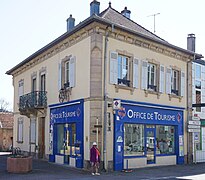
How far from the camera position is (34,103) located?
76.8 ft

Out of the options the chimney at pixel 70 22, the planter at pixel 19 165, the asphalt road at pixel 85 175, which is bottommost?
the asphalt road at pixel 85 175

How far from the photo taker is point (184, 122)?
23.1 meters

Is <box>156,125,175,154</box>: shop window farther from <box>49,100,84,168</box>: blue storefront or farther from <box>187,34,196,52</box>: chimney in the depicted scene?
<box>187,34,196,52</box>: chimney

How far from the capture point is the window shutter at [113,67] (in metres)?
18.1

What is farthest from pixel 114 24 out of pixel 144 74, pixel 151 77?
pixel 151 77

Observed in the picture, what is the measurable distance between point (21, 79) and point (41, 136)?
6157 mm

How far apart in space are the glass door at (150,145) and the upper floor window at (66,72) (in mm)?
5102

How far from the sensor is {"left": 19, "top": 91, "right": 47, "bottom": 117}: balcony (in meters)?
22.8

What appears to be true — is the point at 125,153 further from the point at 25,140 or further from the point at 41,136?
the point at 25,140

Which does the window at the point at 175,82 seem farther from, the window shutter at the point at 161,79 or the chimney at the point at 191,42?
the chimney at the point at 191,42

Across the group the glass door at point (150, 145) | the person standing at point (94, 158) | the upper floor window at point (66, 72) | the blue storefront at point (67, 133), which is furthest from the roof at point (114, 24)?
the person standing at point (94, 158)

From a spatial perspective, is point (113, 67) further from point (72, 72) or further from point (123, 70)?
point (72, 72)

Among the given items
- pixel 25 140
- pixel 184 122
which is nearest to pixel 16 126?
pixel 25 140

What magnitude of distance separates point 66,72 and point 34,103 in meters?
4.12
